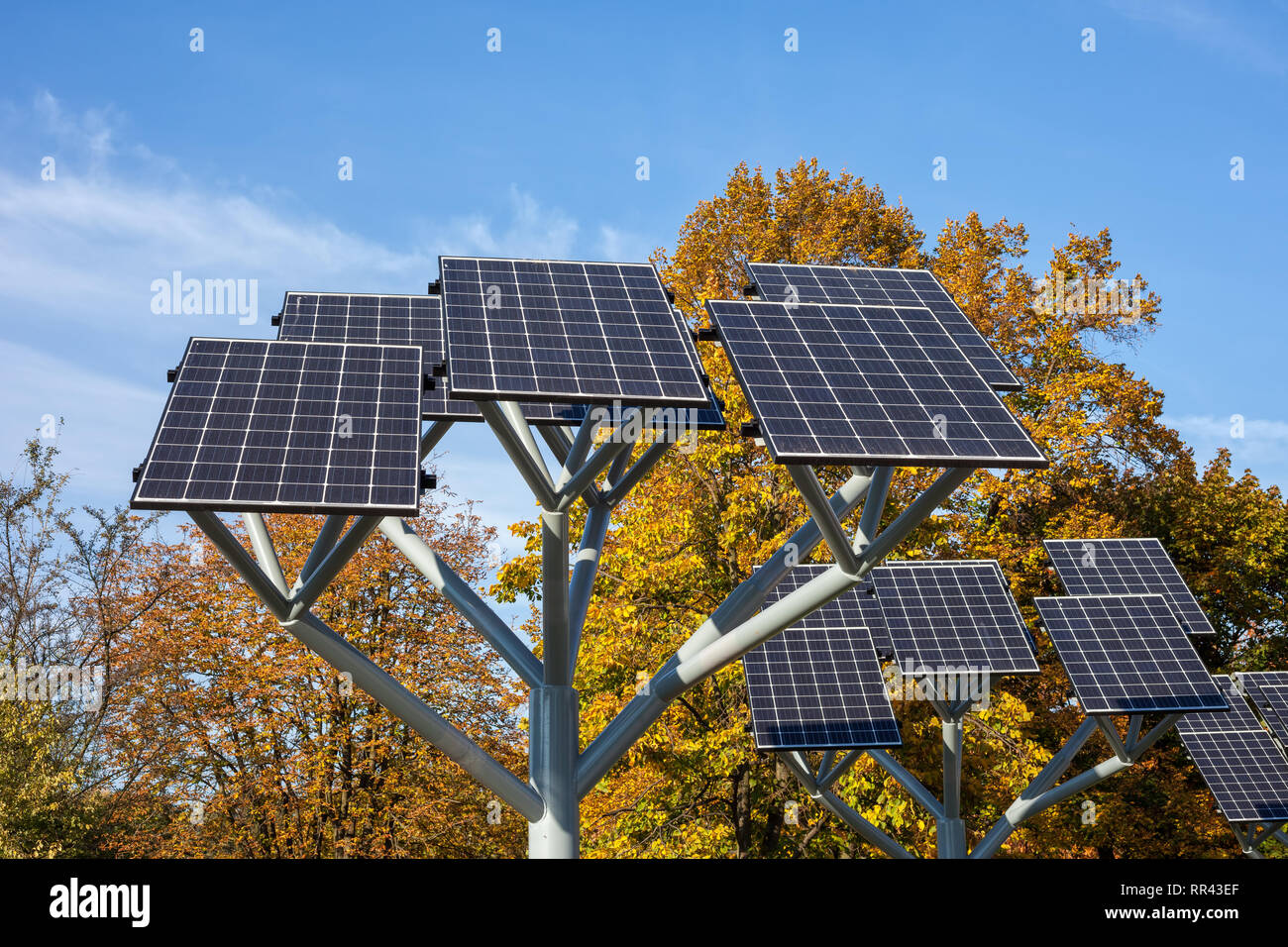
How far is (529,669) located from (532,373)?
344 cm

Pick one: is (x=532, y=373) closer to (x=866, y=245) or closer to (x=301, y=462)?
(x=301, y=462)

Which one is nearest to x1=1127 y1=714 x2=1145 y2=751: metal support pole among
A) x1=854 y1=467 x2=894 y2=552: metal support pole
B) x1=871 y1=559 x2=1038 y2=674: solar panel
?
x1=871 y1=559 x2=1038 y2=674: solar panel

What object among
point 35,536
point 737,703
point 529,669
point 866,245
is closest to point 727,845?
point 737,703

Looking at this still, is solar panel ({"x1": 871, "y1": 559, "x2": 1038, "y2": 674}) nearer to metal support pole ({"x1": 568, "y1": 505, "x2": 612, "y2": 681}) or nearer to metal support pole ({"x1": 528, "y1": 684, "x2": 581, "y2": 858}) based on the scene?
metal support pole ({"x1": 568, "y1": 505, "x2": 612, "y2": 681})

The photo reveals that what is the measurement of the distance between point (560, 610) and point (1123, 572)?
1303 cm

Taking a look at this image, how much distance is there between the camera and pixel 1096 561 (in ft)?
64.4

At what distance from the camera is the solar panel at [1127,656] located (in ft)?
53.5

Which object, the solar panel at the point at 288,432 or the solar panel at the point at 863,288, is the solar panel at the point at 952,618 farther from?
the solar panel at the point at 288,432

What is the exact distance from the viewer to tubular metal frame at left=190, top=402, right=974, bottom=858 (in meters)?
9.18

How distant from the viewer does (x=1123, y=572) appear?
1942 cm

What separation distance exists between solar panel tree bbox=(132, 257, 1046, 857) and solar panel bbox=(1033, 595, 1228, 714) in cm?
704

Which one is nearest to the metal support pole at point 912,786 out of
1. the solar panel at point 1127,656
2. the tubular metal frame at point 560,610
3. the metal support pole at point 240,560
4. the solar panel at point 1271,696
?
the solar panel at point 1127,656

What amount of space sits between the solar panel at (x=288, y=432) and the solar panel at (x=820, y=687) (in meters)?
7.64
